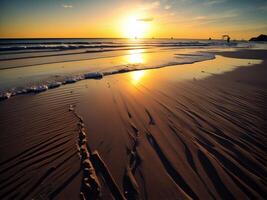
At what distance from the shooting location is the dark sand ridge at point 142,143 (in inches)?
129

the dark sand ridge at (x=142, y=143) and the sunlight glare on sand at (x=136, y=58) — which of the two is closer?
the dark sand ridge at (x=142, y=143)

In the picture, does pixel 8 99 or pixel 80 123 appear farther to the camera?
pixel 8 99

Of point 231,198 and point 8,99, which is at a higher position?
point 8,99

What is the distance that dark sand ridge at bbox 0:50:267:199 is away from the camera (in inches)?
129

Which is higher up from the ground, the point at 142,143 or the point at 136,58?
the point at 136,58

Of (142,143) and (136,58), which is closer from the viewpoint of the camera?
(142,143)

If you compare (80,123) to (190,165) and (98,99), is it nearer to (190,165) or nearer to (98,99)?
(98,99)

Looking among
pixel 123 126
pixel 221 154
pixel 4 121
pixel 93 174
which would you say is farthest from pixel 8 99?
pixel 221 154

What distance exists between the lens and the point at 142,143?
15.0 ft

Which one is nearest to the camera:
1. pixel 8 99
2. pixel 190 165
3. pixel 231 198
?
pixel 231 198

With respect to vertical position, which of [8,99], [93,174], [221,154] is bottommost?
[221,154]

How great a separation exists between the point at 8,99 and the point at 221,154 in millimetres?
7735

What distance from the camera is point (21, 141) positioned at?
4.62 meters

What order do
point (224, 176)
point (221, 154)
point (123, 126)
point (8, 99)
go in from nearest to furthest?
point (224, 176) < point (221, 154) < point (123, 126) < point (8, 99)
